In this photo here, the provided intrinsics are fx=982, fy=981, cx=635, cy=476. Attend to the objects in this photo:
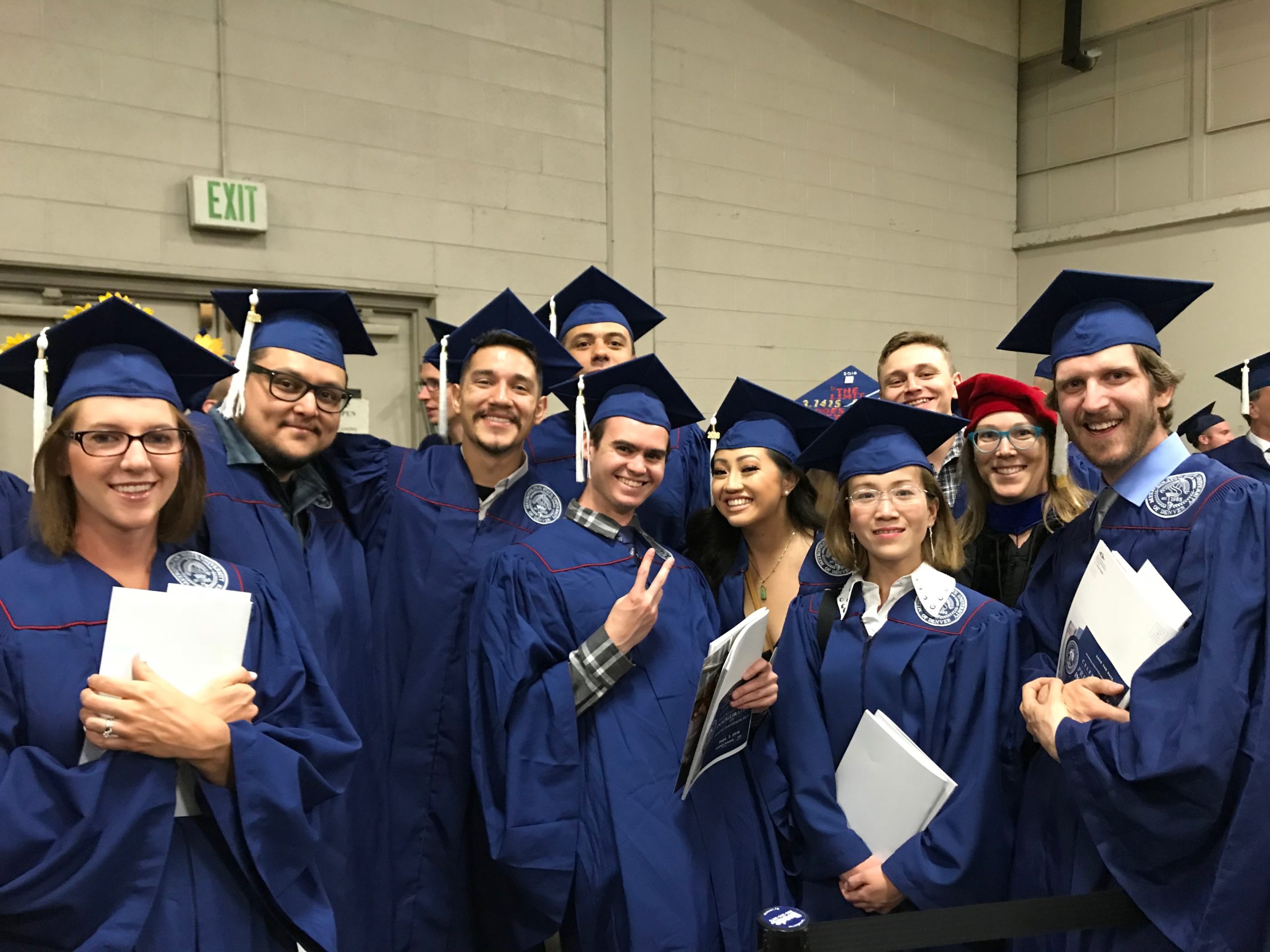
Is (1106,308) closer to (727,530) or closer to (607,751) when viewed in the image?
(727,530)

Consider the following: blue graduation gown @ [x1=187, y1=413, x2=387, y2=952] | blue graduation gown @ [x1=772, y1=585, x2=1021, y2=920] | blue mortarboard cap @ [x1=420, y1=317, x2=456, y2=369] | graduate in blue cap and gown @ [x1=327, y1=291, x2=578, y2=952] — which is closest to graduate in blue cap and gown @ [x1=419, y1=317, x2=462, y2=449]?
blue mortarboard cap @ [x1=420, y1=317, x2=456, y2=369]

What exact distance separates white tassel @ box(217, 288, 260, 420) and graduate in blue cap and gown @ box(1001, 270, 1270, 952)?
183cm

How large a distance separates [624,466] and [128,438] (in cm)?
108

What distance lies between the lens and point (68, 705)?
5.00 feet

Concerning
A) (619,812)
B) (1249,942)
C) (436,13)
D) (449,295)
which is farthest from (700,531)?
(436,13)

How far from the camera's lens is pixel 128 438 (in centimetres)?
169

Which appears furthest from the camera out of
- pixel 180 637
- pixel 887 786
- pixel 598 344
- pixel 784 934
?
pixel 598 344

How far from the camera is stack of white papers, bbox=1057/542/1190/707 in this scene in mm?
1711

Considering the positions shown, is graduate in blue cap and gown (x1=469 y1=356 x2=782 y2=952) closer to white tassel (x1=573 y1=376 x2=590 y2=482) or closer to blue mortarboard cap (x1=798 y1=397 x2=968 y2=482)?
white tassel (x1=573 y1=376 x2=590 y2=482)

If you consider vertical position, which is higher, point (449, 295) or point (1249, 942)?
point (449, 295)

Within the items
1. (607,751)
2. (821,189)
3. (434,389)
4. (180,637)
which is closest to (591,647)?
(607,751)

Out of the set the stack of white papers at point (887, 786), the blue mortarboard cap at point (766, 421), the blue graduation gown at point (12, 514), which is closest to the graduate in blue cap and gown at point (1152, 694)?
the stack of white papers at point (887, 786)

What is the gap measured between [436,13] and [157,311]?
217 cm

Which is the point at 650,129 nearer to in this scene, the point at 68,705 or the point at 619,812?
the point at 619,812
